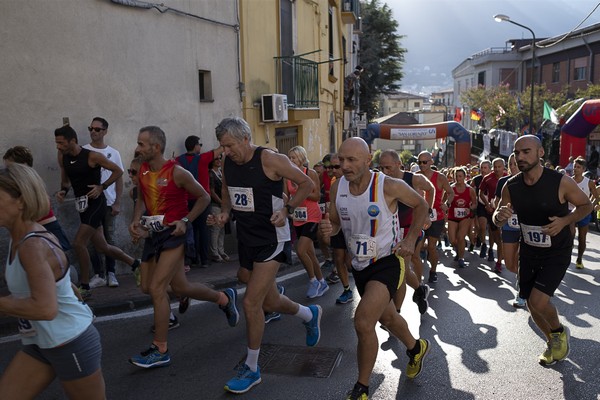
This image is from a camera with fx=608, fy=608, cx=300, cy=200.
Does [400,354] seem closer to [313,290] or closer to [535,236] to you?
[535,236]

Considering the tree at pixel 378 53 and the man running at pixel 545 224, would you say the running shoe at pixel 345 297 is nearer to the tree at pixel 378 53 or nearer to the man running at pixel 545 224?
the man running at pixel 545 224

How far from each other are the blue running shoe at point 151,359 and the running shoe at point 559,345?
10.7 feet

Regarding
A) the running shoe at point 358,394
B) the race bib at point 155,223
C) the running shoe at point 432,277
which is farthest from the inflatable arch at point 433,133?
the running shoe at point 358,394

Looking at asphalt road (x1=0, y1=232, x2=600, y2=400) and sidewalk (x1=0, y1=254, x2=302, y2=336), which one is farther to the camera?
sidewalk (x1=0, y1=254, x2=302, y2=336)

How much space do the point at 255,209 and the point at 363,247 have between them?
965 mm

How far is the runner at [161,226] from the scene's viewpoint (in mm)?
5055

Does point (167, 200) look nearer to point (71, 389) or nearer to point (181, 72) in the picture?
point (71, 389)

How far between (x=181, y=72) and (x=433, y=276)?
17.8ft

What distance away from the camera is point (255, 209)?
4.88 m

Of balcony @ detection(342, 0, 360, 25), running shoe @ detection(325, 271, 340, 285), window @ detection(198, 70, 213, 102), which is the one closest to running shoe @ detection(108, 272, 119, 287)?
running shoe @ detection(325, 271, 340, 285)

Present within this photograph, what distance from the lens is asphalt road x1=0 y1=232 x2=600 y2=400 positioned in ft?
14.9

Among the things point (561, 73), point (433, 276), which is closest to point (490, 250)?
point (433, 276)

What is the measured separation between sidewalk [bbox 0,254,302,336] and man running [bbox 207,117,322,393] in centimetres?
246

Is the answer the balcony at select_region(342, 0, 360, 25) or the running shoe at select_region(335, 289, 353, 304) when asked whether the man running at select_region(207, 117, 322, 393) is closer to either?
the running shoe at select_region(335, 289, 353, 304)
